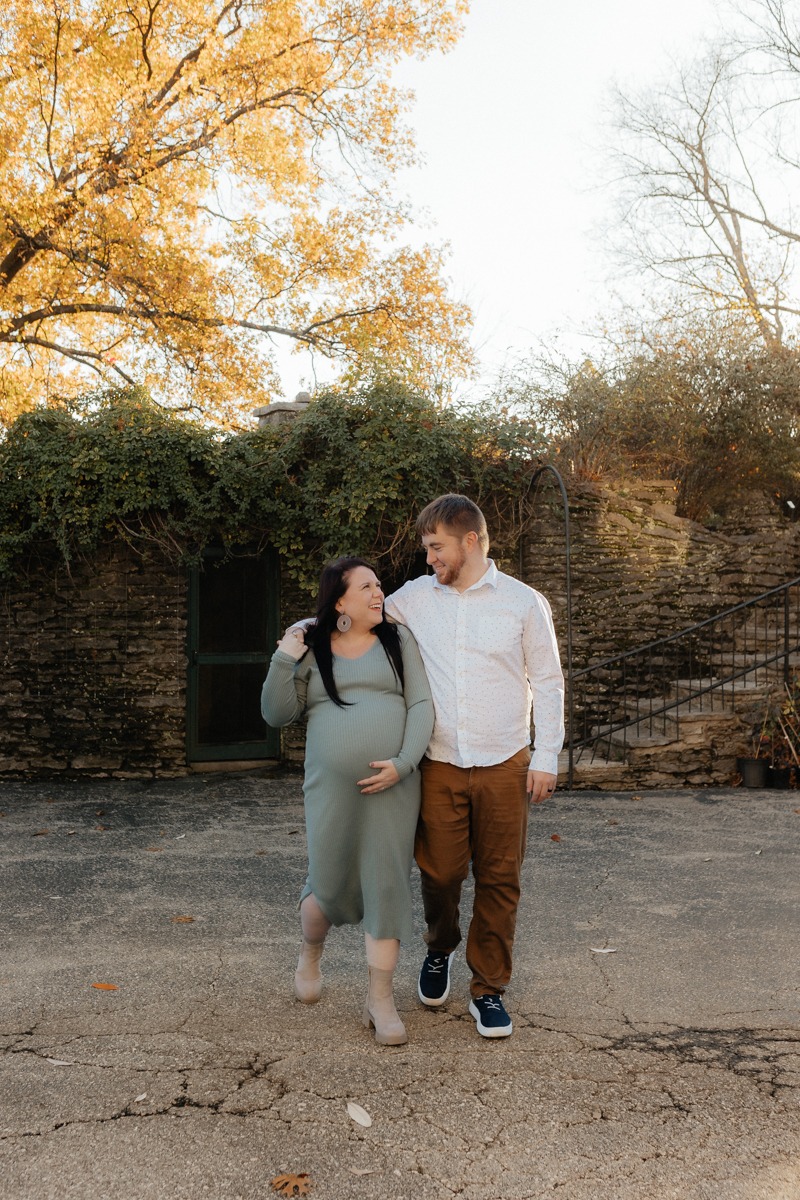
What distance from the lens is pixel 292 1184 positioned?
2535 mm

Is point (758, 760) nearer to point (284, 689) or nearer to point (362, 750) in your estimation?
point (362, 750)

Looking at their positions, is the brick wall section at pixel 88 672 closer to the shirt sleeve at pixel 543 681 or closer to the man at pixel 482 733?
the man at pixel 482 733

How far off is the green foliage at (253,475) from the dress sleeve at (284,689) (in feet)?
18.2

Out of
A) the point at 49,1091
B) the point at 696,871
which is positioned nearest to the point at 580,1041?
the point at 49,1091

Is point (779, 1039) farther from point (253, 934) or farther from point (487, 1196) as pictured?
point (253, 934)

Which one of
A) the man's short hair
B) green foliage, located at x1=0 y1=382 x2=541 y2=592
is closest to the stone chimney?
green foliage, located at x1=0 y1=382 x2=541 y2=592

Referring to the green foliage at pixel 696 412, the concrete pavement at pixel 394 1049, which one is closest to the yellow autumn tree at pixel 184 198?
the green foliage at pixel 696 412

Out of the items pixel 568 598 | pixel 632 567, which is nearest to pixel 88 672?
pixel 568 598

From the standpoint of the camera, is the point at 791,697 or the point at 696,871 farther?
the point at 791,697

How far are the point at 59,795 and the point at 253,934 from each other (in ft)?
14.2

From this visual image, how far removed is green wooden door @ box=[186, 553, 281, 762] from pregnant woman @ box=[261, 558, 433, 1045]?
6288 mm

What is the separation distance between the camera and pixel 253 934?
469cm

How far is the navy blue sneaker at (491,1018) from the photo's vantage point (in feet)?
11.3

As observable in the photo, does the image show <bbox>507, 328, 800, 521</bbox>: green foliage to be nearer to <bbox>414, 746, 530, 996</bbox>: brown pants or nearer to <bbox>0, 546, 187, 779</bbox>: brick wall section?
<bbox>0, 546, 187, 779</bbox>: brick wall section
